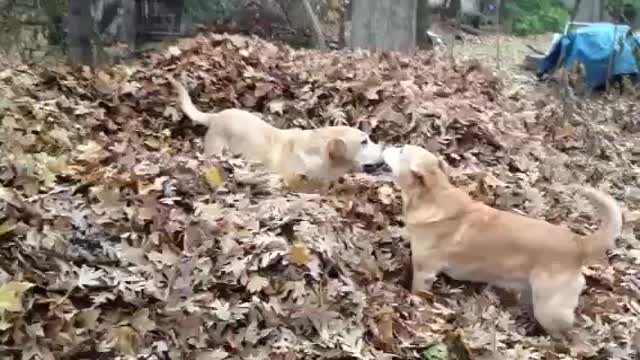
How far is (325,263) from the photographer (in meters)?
5.18

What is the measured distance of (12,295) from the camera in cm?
416

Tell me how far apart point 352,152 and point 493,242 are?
62.9 inches

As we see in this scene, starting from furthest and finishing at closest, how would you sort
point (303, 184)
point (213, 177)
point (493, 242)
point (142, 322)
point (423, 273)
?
1. point (303, 184)
2. point (213, 177)
3. point (423, 273)
4. point (493, 242)
5. point (142, 322)

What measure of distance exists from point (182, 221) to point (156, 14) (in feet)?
33.6

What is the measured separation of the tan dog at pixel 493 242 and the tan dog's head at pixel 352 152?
55cm

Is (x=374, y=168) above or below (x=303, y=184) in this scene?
above

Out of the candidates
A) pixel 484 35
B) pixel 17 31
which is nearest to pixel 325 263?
pixel 17 31

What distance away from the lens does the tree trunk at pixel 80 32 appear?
11.2m

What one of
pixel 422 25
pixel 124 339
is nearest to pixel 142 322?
pixel 124 339

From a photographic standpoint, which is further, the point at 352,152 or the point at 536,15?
the point at 536,15

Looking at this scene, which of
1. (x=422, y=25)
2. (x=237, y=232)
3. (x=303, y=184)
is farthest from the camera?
(x=422, y=25)

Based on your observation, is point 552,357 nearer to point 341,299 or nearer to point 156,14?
point 341,299

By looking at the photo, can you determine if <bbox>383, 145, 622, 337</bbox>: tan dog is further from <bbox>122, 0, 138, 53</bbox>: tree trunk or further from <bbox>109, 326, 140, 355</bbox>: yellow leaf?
<bbox>122, 0, 138, 53</bbox>: tree trunk

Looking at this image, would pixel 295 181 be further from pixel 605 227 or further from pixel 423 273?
pixel 605 227
